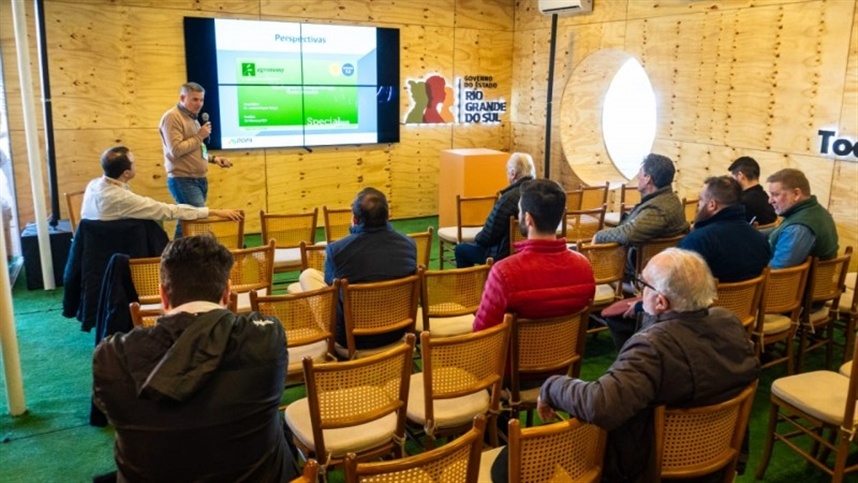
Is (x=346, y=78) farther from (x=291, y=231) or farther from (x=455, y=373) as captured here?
(x=455, y=373)

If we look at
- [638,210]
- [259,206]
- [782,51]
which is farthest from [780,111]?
[259,206]

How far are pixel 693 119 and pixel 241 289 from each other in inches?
193

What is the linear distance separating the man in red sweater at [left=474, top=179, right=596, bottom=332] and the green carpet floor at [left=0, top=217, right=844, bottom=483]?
1.00 metres

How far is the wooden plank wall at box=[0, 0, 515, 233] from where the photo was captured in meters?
6.41

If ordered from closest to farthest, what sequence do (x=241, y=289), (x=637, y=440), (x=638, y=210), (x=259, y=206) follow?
(x=637, y=440)
(x=241, y=289)
(x=638, y=210)
(x=259, y=206)

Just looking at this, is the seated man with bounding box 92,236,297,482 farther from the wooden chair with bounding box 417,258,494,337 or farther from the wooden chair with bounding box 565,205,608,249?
the wooden chair with bounding box 565,205,608,249

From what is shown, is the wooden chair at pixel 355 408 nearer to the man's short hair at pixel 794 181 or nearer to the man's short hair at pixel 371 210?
the man's short hair at pixel 371 210

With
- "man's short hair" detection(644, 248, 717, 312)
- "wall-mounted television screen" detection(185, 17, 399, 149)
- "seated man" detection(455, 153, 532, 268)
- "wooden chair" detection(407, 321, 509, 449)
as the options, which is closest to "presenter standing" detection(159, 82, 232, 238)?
"wall-mounted television screen" detection(185, 17, 399, 149)

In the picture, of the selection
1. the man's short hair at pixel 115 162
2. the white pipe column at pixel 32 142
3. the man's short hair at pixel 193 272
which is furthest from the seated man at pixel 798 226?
the white pipe column at pixel 32 142

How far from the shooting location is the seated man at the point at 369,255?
318 centimetres

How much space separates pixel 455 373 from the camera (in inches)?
96.7

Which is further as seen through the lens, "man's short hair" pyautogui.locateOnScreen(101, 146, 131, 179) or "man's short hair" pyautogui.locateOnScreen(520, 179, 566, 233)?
"man's short hair" pyautogui.locateOnScreen(101, 146, 131, 179)

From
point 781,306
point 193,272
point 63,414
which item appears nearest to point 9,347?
point 63,414

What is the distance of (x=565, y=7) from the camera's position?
24.7ft
